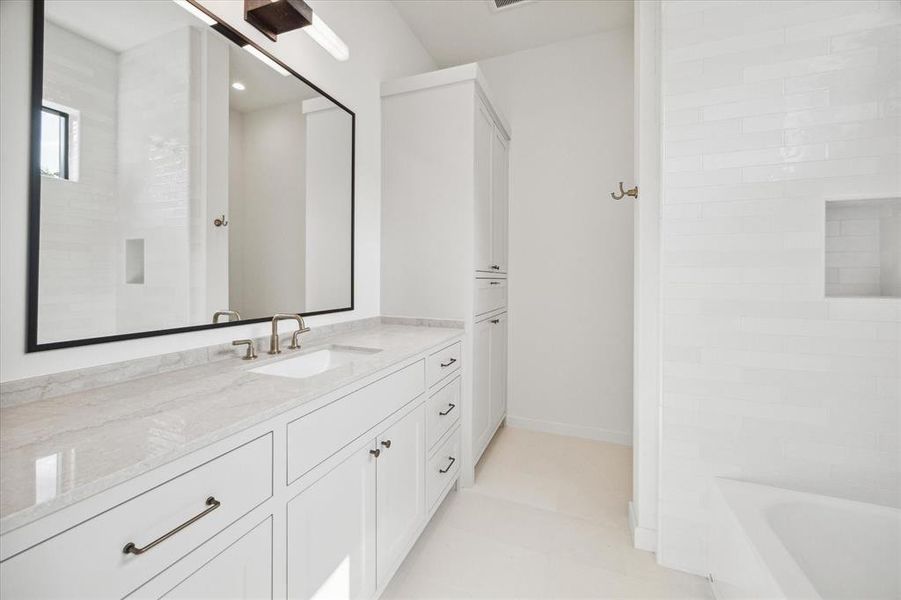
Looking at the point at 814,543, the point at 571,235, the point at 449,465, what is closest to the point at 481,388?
the point at 449,465

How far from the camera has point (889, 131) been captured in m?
1.26

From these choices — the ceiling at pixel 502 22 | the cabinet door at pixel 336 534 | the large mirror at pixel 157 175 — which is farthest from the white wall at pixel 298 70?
the cabinet door at pixel 336 534

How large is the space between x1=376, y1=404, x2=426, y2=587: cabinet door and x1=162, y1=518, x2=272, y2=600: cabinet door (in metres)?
0.45

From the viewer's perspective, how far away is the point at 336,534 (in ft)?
3.43

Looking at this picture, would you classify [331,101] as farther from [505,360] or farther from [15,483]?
[505,360]

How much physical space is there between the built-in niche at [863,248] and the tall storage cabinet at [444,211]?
1480mm

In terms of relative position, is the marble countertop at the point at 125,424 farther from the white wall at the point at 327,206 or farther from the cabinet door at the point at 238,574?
the white wall at the point at 327,206

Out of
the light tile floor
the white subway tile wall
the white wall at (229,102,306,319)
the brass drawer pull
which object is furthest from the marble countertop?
the white subway tile wall

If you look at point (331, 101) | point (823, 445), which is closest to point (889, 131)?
point (823, 445)

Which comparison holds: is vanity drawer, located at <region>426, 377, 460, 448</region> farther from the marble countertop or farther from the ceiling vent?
the ceiling vent

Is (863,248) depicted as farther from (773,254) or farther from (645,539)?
(645,539)

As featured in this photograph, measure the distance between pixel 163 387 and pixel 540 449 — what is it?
2260 mm

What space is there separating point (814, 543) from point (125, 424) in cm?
194

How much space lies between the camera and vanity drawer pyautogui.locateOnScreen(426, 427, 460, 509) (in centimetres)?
164
